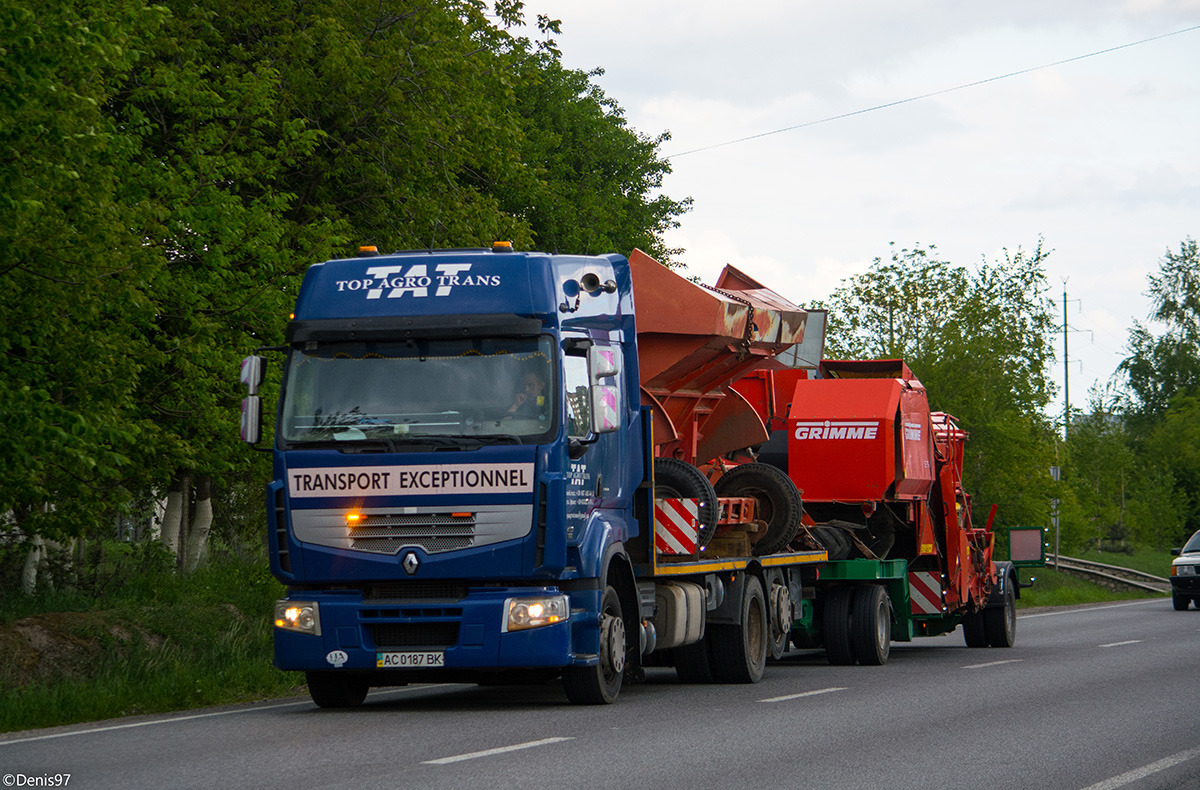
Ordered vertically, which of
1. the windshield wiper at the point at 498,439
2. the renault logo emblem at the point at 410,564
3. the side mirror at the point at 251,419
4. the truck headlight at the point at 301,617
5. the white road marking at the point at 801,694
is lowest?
the white road marking at the point at 801,694

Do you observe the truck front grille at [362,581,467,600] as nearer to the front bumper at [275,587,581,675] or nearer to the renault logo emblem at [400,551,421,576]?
the front bumper at [275,587,581,675]

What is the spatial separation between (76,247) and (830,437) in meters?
9.08

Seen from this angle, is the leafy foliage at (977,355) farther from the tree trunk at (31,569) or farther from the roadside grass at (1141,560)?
the tree trunk at (31,569)


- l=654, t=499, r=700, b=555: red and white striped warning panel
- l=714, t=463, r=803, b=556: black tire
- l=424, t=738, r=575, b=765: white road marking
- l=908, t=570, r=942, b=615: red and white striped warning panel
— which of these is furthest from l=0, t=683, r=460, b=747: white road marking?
l=908, t=570, r=942, b=615: red and white striped warning panel

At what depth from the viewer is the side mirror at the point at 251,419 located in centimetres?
1159

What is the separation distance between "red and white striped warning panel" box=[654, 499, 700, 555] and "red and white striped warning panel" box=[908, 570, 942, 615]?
22.3 feet

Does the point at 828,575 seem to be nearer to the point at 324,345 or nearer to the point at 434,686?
the point at 434,686

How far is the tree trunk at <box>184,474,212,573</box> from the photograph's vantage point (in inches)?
907

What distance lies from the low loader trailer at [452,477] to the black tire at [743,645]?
2085 mm

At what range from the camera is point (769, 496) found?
52.6 feet

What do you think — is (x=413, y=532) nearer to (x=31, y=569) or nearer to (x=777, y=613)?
(x=777, y=613)

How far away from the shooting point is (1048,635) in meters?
23.9

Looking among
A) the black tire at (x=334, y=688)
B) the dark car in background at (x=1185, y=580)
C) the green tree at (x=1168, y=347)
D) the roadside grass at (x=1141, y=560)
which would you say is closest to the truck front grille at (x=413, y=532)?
the black tire at (x=334, y=688)

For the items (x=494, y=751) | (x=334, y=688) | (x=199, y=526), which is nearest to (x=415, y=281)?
(x=334, y=688)
